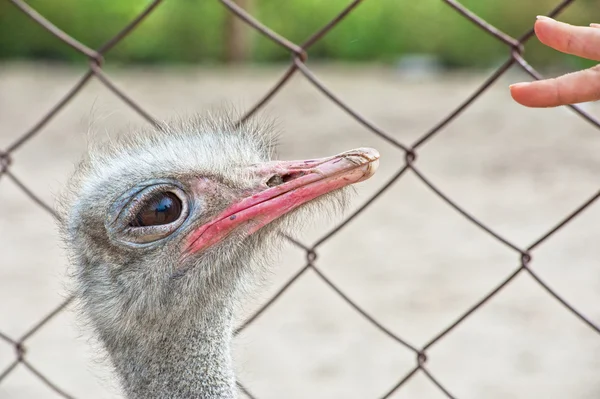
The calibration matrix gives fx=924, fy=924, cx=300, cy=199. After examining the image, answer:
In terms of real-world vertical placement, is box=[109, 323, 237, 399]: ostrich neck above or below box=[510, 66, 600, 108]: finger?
above

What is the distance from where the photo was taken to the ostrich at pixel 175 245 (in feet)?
5.50

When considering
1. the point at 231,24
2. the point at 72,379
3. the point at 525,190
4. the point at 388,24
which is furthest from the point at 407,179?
the point at 388,24

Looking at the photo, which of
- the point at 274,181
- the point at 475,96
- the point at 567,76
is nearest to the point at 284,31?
the point at 475,96

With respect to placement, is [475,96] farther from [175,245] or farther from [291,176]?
[175,245]

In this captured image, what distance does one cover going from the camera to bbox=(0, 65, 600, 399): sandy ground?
11.9 ft

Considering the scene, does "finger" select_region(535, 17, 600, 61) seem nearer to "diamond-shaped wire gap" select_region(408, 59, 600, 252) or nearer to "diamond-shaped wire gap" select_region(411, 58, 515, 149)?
"diamond-shaped wire gap" select_region(411, 58, 515, 149)

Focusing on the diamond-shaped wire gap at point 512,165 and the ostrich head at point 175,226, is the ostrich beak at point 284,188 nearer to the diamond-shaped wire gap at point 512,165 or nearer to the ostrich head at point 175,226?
the ostrich head at point 175,226

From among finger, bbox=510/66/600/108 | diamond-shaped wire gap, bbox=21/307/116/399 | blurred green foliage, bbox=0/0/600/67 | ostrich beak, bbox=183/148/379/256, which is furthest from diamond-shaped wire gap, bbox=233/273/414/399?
blurred green foliage, bbox=0/0/600/67

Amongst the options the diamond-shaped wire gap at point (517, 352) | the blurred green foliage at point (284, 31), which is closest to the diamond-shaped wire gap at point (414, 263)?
the diamond-shaped wire gap at point (517, 352)

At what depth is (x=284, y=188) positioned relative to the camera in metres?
1.62

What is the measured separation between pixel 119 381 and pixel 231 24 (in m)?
9.92

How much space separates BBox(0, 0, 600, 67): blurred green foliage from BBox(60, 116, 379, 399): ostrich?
10492 mm

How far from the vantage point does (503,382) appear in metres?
3.57

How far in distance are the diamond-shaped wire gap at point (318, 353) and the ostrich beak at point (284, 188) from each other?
176 centimetres
